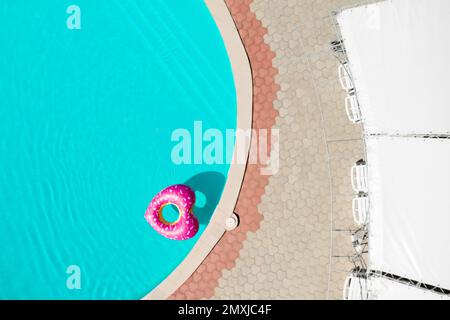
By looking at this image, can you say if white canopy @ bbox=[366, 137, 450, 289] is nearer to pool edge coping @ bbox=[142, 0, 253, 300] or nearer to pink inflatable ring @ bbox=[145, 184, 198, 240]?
pool edge coping @ bbox=[142, 0, 253, 300]

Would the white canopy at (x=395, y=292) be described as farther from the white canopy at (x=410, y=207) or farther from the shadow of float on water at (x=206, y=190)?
the shadow of float on water at (x=206, y=190)

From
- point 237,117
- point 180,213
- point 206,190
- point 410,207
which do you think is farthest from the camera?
point 206,190

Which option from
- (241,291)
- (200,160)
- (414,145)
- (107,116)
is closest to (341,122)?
(414,145)

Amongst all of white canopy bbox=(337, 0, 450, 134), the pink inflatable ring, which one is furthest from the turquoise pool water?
white canopy bbox=(337, 0, 450, 134)

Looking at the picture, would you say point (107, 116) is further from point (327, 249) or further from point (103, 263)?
point (327, 249)

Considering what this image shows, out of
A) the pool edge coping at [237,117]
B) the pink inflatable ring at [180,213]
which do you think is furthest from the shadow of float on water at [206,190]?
the pink inflatable ring at [180,213]

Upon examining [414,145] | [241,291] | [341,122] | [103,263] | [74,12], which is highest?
[74,12]

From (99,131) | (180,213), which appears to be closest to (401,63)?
(180,213)

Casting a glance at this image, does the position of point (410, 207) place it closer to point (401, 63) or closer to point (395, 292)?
point (395, 292)
